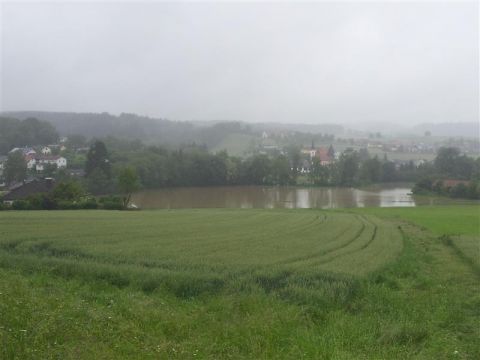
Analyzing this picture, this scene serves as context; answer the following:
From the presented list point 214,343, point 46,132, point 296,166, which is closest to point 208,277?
point 214,343

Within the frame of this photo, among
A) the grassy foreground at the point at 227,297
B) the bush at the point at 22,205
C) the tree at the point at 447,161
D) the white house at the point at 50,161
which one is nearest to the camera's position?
the grassy foreground at the point at 227,297

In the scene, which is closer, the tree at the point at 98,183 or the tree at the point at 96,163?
the tree at the point at 98,183

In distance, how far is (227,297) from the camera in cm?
1309

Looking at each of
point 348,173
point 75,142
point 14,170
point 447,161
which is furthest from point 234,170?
point 75,142

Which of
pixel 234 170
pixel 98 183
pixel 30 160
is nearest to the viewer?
pixel 98 183

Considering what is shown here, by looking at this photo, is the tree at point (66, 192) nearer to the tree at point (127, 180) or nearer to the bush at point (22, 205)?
the bush at point (22, 205)

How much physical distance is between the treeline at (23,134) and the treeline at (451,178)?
111680 mm

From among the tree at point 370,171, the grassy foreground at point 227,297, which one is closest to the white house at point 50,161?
the tree at point 370,171

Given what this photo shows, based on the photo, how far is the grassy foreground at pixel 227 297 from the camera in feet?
31.1

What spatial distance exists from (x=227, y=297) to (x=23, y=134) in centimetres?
13796

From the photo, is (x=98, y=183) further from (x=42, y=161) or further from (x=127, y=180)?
(x=42, y=161)

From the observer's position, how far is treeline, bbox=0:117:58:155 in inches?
5032

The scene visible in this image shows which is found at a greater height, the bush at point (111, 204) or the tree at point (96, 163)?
the tree at point (96, 163)

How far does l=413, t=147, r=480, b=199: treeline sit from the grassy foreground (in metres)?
64.9
